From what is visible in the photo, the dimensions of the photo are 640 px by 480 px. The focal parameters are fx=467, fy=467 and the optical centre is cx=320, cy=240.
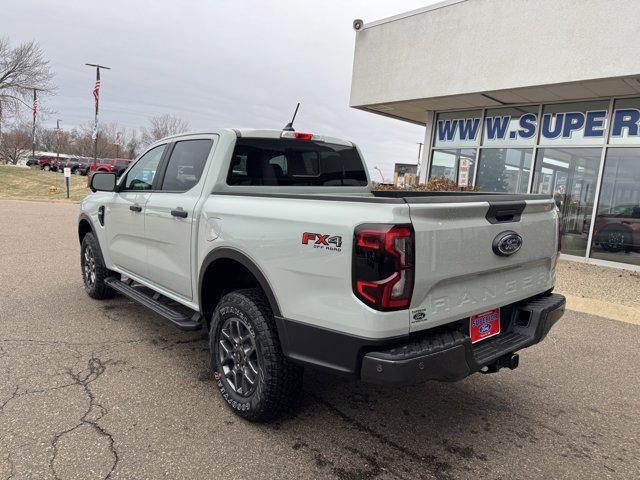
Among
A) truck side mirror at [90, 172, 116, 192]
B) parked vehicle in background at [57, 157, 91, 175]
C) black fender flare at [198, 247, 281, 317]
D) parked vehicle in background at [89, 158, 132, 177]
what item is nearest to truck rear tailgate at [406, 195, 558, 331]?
black fender flare at [198, 247, 281, 317]

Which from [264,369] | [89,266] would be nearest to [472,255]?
[264,369]

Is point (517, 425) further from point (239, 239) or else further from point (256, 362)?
point (239, 239)

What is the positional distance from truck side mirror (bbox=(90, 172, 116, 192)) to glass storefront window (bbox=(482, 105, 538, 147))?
926 cm

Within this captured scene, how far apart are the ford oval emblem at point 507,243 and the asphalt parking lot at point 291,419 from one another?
3.89ft

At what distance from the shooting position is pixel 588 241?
974 centimetres

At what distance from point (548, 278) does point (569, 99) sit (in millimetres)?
8317

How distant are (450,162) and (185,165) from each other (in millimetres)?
9840

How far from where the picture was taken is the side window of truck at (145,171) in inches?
170

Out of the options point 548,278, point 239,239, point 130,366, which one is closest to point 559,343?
point 548,278

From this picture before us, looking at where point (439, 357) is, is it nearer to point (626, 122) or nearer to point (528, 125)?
point (626, 122)

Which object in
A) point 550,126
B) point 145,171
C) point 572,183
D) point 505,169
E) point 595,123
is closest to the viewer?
point 145,171

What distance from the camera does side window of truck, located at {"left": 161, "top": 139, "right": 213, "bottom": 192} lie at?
3.68 m

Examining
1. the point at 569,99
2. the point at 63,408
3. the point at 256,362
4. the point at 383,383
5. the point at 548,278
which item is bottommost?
the point at 63,408

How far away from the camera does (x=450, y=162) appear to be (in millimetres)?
12453
